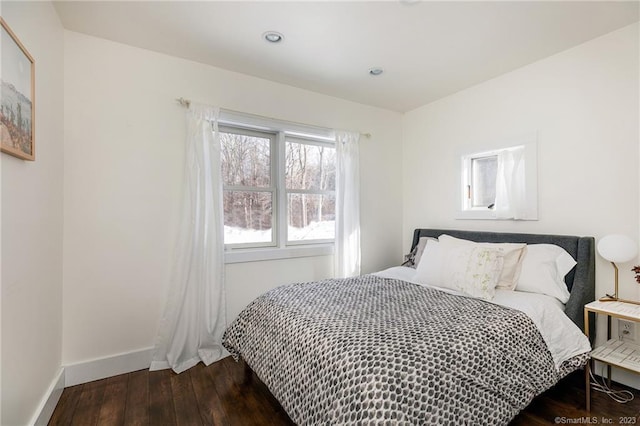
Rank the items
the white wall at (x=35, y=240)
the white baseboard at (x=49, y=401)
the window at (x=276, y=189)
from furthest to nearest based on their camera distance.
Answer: the window at (x=276, y=189) < the white baseboard at (x=49, y=401) < the white wall at (x=35, y=240)

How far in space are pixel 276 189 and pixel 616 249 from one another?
2656 mm

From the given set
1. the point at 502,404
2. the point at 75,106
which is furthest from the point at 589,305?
the point at 75,106

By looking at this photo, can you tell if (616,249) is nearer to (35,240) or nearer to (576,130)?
(576,130)

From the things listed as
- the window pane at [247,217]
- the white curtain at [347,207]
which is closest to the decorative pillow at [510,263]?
the white curtain at [347,207]

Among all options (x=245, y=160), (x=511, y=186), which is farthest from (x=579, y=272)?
(x=245, y=160)

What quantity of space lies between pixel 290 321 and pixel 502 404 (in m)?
1.13

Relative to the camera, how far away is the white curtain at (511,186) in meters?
2.68

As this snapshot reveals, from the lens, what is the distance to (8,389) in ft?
4.38

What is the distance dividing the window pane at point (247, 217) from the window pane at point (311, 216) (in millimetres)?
240

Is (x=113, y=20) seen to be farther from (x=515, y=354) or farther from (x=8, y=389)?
(x=515, y=354)

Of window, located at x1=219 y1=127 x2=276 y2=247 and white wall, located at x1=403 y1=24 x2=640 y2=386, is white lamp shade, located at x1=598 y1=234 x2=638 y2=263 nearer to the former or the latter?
white wall, located at x1=403 y1=24 x2=640 y2=386

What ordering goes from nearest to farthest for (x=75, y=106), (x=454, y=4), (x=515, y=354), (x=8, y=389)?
(x=8, y=389) → (x=515, y=354) → (x=454, y=4) → (x=75, y=106)

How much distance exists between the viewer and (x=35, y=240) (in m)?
1.66

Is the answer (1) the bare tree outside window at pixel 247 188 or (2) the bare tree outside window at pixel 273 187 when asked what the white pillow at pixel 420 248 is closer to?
(2) the bare tree outside window at pixel 273 187
